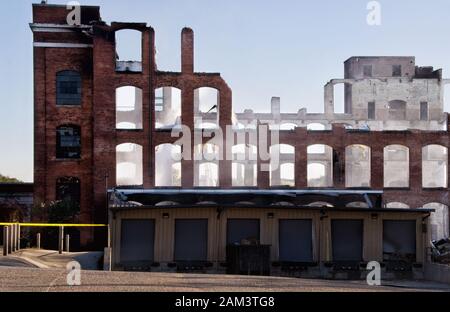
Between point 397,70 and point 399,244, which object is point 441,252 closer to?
point 399,244

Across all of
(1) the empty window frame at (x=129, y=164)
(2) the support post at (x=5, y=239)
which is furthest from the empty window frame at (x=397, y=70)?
(2) the support post at (x=5, y=239)

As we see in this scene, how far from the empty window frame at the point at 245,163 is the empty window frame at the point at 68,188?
10.00 meters

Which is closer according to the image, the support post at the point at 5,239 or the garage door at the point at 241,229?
the support post at the point at 5,239

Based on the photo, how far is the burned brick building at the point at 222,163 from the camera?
22859 mm

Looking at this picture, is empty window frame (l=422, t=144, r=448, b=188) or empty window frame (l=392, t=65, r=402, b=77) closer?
empty window frame (l=422, t=144, r=448, b=188)

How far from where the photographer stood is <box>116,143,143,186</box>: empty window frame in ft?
149

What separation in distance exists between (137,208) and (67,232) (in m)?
11.5

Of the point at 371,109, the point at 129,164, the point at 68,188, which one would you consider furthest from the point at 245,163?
the point at 68,188

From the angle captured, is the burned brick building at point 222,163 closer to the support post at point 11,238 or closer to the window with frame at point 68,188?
the window with frame at point 68,188

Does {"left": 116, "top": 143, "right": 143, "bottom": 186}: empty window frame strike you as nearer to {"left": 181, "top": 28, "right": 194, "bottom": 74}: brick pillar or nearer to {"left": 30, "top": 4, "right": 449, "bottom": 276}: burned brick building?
{"left": 30, "top": 4, "right": 449, "bottom": 276}: burned brick building

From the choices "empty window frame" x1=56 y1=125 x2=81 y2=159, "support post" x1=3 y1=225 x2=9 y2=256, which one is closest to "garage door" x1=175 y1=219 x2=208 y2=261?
"support post" x1=3 y1=225 x2=9 y2=256

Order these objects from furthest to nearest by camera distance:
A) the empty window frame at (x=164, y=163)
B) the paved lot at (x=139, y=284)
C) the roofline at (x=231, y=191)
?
the empty window frame at (x=164, y=163), the roofline at (x=231, y=191), the paved lot at (x=139, y=284)

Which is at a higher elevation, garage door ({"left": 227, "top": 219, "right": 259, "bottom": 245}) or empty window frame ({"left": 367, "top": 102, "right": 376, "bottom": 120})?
empty window frame ({"left": 367, "top": 102, "right": 376, "bottom": 120})

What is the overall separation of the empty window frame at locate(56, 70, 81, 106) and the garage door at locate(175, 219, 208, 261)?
1419cm
